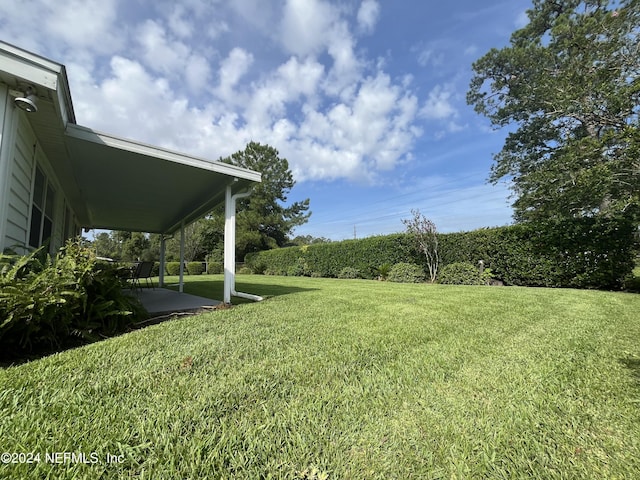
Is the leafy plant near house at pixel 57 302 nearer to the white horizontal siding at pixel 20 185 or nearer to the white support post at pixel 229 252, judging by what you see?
the white horizontal siding at pixel 20 185

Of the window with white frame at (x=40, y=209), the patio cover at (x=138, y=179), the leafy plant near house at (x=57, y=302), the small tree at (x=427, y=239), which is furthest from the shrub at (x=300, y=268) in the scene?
the leafy plant near house at (x=57, y=302)

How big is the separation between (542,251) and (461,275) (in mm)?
2423

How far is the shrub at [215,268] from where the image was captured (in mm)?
22391

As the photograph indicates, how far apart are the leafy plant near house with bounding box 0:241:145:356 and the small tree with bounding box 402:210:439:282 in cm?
1026

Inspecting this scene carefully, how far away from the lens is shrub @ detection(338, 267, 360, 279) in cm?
1392

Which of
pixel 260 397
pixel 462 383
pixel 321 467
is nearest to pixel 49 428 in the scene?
pixel 260 397

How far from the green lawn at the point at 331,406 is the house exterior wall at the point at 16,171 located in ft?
5.77

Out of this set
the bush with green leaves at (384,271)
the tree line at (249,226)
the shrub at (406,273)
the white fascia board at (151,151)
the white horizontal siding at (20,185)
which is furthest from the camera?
the tree line at (249,226)

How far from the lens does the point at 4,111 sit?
2850 mm

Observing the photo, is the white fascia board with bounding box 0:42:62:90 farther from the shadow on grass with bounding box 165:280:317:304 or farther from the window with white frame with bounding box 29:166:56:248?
the shadow on grass with bounding box 165:280:317:304

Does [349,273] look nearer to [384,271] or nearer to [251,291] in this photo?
[384,271]

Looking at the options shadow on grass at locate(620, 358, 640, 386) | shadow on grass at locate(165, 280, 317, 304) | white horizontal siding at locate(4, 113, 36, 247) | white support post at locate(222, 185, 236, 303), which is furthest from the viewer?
shadow on grass at locate(165, 280, 317, 304)

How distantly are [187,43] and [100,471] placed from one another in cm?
877

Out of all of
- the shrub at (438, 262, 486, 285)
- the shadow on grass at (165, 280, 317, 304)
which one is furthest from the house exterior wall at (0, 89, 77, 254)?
the shrub at (438, 262, 486, 285)
